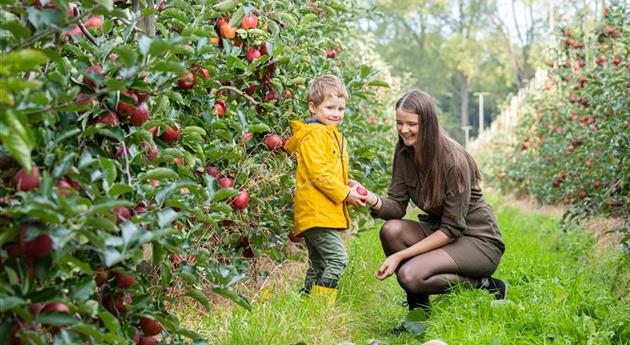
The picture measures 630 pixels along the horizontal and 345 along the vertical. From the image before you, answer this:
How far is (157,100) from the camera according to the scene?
7.62 ft

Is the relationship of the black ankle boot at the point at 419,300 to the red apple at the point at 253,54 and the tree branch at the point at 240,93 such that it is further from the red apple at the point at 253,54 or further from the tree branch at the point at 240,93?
the red apple at the point at 253,54

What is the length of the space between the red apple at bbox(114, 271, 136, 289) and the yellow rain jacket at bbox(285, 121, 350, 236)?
1.69 m

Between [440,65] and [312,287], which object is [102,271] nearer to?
[312,287]

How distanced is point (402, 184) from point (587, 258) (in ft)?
7.42

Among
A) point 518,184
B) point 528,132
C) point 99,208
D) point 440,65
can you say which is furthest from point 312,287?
point 440,65

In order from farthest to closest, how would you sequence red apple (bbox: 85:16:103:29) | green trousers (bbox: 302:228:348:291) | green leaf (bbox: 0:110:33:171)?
green trousers (bbox: 302:228:348:291) → red apple (bbox: 85:16:103:29) → green leaf (bbox: 0:110:33:171)

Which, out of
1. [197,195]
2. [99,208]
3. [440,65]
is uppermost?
[99,208]

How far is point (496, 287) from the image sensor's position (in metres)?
3.69

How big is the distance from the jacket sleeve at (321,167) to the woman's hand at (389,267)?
353 millimetres

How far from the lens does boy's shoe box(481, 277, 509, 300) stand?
11.8ft

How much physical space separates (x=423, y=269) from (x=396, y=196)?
1.64 feet

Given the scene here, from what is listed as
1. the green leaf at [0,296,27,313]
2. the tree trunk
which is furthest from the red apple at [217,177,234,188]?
the tree trunk

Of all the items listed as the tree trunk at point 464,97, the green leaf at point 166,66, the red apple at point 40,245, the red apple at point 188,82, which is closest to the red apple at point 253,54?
the red apple at point 188,82

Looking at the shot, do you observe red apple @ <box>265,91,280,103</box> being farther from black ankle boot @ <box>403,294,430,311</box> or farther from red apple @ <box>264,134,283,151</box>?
black ankle boot @ <box>403,294,430,311</box>
